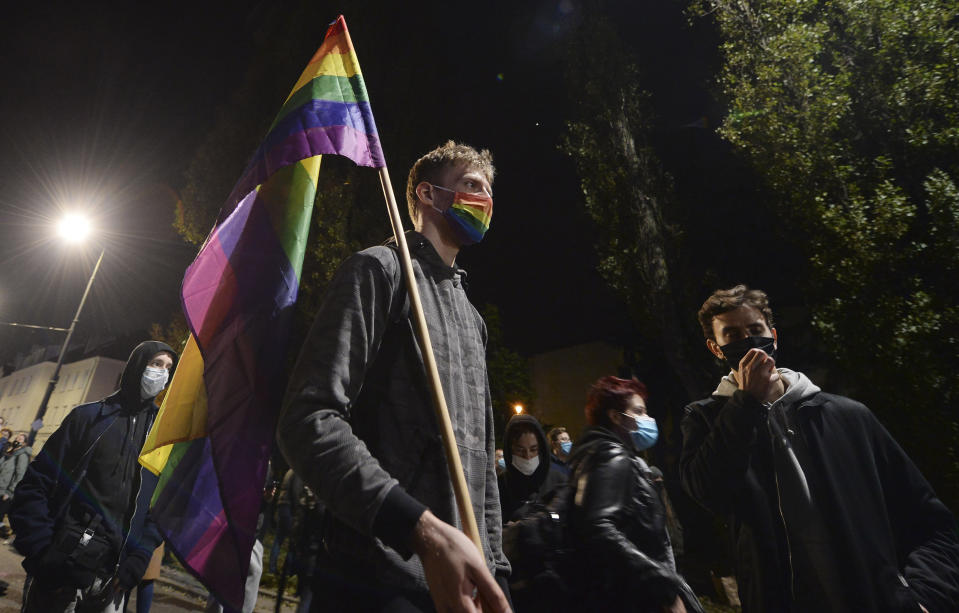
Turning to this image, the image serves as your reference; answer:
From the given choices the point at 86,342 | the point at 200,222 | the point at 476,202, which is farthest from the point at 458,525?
the point at 86,342

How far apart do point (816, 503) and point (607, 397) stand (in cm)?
138

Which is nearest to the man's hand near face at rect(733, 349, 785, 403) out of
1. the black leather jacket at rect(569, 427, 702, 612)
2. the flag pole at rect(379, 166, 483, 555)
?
the black leather jacket at rect(569, 427, 702, 612)

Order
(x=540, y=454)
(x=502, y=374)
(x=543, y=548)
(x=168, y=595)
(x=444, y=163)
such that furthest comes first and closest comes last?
(x=502, y=374) < (x=168, y=595) < (x=540, y=454) < (x=543, y=548) < (x=444, y=163)

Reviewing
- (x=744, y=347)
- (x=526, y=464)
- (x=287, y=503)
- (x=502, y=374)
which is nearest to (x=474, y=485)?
(x=744, y=347)

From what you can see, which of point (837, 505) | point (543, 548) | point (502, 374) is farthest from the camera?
point (502, 374)

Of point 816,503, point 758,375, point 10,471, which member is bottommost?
point 816,503

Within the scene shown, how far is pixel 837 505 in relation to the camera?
227 cm

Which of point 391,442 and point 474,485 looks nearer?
point 391,442

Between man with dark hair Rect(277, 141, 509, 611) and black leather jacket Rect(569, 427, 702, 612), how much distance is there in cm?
133

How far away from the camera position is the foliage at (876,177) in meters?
7.33

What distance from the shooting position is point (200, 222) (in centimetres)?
1694

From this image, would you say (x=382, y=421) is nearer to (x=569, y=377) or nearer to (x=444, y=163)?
(x=444, y=163)

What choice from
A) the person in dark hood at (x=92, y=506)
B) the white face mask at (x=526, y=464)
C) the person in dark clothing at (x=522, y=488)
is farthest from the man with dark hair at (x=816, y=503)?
the person in dark hood at (x=92, y=506)

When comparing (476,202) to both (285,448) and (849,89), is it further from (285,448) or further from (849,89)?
(849,89)
